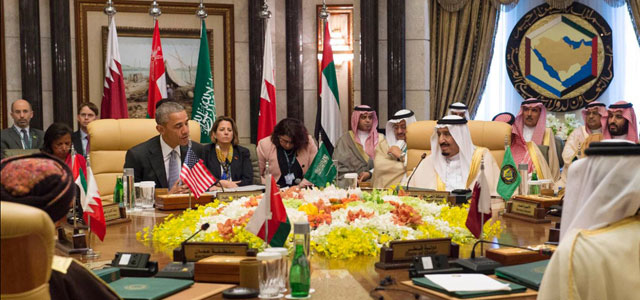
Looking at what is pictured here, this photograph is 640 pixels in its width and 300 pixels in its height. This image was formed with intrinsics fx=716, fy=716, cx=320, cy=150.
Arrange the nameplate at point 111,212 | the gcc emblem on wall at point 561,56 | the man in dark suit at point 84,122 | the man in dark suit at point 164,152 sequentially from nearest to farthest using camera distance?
the nameplate at point 111,212, the man in dark suit at point 164,152, the man in dark suit at point 84,122, the gcc emblem on wall at point 561,56

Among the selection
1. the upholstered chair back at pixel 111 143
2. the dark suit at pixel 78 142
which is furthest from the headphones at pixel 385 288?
the dark suit at pixel 78 142

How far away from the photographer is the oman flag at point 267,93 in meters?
7.89

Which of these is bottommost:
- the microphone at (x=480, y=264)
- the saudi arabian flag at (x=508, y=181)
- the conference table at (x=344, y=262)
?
the conference table at (x=344, y=262)

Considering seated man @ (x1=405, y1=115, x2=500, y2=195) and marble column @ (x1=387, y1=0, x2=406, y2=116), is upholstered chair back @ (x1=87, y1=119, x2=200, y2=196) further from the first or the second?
marble column @ (x1=387, y1=0, x2=406, y2=116)

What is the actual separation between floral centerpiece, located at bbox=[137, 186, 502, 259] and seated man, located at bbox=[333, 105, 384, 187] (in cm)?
390

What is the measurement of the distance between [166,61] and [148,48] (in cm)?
25

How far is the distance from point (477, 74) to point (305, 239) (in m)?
7.99

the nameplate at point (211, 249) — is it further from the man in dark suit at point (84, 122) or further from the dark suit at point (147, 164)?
the man in dark suit at point (84, 122)

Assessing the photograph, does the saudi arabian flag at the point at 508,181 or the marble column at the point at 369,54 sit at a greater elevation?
the marble column at the point at 369,54

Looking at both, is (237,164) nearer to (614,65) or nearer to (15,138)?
(15,138)

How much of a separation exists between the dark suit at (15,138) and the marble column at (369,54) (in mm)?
3736

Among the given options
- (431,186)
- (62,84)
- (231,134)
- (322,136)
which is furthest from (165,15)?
(431,186)

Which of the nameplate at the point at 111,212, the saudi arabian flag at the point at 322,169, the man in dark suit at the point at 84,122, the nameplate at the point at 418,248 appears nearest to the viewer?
the nameplate at the point at 418,248

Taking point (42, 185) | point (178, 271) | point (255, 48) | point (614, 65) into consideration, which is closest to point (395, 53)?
point (255, 48)
